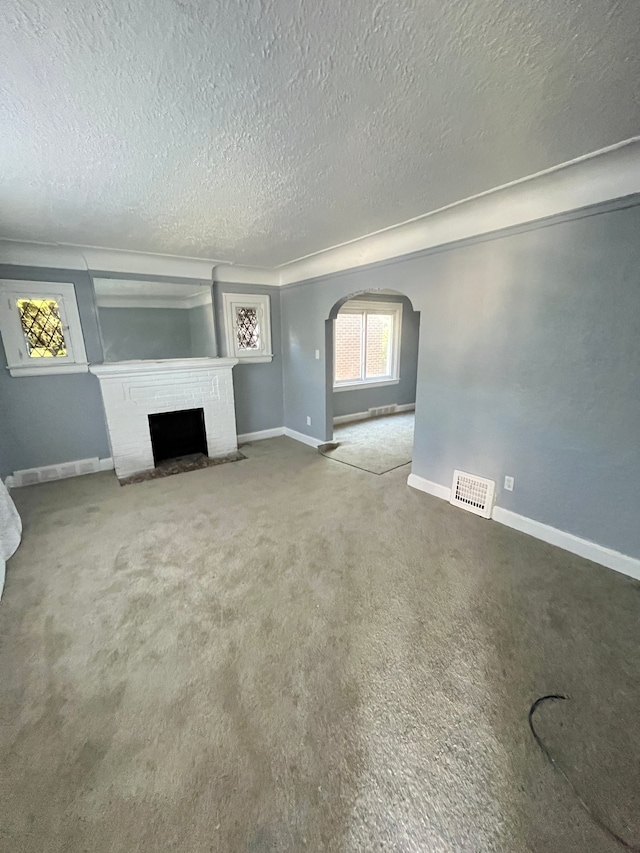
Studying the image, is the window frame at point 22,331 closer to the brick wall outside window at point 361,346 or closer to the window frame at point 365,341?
the window frame at point 365,341

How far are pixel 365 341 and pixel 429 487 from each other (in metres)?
3.44

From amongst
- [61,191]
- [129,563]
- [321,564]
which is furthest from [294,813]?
[61,191]

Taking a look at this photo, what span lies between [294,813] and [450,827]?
1.60 feet

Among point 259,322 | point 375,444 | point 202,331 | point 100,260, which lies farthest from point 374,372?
point 100,260

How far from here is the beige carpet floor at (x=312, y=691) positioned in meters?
1.06

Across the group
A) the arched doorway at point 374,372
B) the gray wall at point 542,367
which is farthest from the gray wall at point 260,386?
the gray wall at point 542,367

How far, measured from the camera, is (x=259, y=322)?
15.7 ft

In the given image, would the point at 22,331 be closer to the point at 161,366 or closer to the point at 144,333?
the point at 144,333

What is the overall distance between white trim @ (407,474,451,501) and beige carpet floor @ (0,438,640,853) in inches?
20.6

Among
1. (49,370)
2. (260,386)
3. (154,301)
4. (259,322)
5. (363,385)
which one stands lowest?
(363,385)

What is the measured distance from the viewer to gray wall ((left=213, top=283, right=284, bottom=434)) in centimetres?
477

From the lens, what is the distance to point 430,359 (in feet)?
10.2

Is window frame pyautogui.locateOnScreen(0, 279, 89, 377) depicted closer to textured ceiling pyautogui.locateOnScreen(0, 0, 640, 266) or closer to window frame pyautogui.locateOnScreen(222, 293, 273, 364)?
textured ceiling pyautogui.locateOnScreen(0, 0, 640, 266)

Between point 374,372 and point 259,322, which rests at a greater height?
point 259,322
